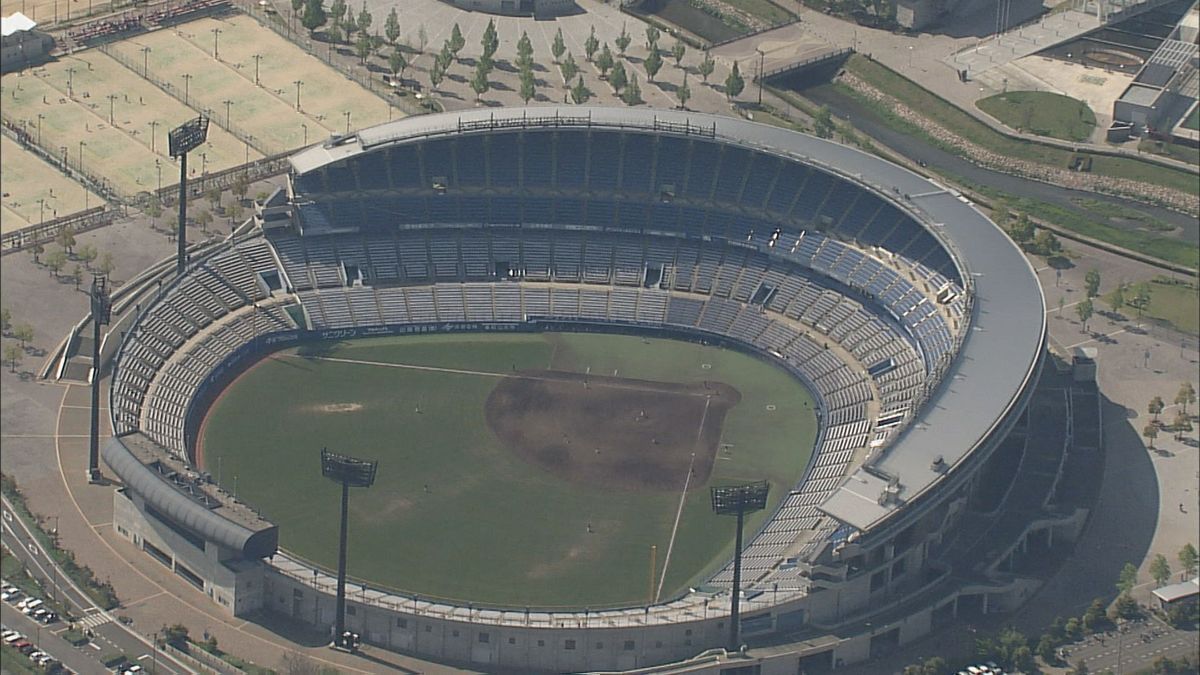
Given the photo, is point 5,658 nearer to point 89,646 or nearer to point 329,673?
point 89,646

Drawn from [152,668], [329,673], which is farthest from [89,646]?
[329,673]

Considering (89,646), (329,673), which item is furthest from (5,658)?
(329,673)

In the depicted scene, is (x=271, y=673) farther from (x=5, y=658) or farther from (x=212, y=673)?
(x=5, y=658)

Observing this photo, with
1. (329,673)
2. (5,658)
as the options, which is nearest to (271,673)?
(329,673)

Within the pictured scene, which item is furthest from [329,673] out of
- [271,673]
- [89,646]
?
[89,646]

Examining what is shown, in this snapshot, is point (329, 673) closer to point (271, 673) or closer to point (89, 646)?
point (271, 673)

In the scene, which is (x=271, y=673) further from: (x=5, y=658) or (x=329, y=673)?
(x=5, y=658)
